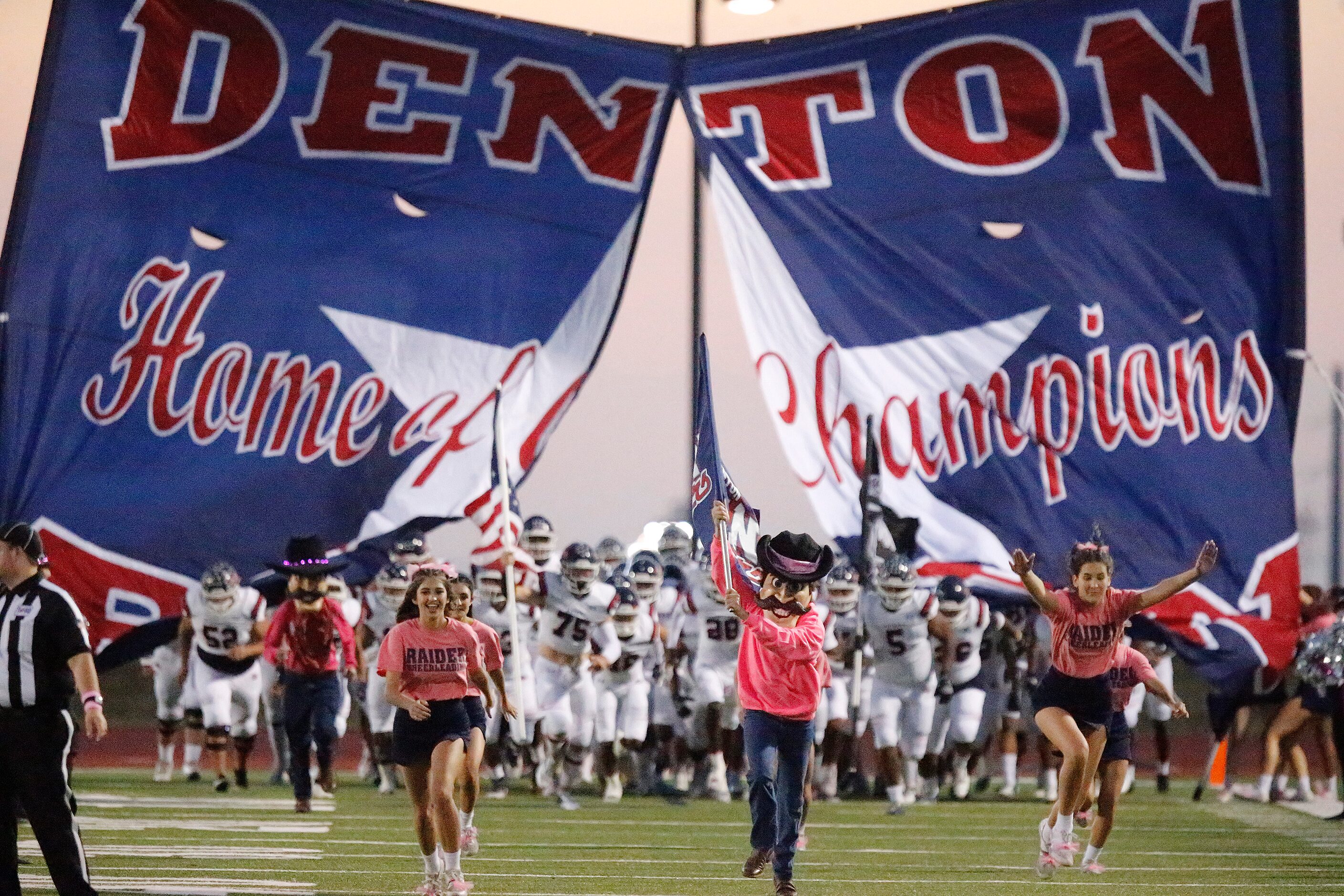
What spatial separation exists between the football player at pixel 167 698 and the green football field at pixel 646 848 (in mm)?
773

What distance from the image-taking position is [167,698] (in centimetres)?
1686

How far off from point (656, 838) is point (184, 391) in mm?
6577

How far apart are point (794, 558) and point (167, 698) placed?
9416mm

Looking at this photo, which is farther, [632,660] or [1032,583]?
[632,660]

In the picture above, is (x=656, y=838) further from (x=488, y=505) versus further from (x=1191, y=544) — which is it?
(x=1191, y=544)

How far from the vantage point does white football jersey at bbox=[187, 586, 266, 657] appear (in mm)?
15750

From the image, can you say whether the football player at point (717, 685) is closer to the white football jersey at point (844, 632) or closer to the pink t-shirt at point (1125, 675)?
the white football jersey at point (844, 632)

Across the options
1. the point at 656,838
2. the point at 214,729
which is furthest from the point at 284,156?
the point at 656,838

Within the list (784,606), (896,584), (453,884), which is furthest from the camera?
(896,584)

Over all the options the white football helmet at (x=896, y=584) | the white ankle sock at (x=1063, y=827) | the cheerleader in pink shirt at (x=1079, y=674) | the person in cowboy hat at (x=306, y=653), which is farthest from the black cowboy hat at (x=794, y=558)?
the white football helmet at (x=896, y=584)

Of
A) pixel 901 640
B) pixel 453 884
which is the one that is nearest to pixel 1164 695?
pixel 453 884

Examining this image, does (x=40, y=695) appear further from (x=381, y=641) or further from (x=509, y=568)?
(x=381, y=641)

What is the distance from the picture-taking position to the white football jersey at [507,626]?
A: 619 inches

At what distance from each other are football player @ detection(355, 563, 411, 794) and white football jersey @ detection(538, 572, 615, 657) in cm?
127
